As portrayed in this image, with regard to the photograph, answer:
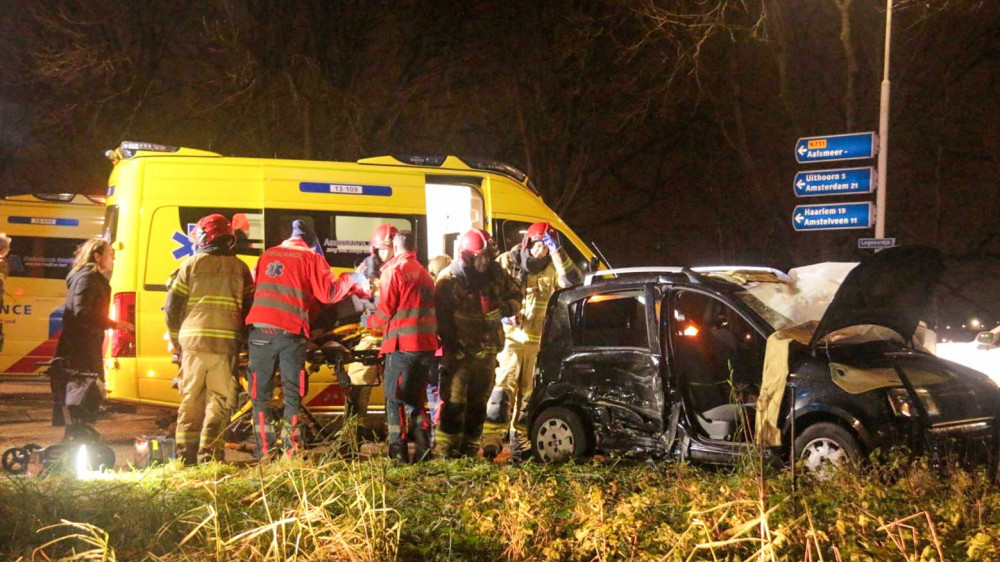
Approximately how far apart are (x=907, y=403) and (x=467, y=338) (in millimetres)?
3323

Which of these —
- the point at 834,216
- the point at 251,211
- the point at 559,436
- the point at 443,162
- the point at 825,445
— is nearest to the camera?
the point at 825,445

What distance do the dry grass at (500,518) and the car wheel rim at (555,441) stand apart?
6.68 ft

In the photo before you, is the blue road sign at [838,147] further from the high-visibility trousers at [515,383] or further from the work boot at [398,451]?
the work boot at [398,451]

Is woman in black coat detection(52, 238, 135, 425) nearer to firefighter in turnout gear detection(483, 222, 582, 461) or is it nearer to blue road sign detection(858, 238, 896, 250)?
firefighter in turnout gear detection(483, 222, 582, 461)

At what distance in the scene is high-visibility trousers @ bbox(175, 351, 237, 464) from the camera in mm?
6965

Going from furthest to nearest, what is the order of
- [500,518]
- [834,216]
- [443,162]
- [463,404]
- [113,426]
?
[834,216]
[113,426]
[443,162]
[463,404]
[500,518]

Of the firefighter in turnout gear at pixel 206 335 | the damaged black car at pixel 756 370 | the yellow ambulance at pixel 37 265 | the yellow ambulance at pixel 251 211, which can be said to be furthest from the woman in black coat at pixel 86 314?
the yellow ambulance at pixel 37 265

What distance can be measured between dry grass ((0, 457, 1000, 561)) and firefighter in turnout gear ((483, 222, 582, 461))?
3290mm

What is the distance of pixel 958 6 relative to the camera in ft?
55.7

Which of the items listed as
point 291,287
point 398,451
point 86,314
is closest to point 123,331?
point 86,314

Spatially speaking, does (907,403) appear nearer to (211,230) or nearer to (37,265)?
(211,230)

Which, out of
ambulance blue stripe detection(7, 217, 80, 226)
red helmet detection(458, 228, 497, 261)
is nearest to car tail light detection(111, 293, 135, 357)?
red helmet detection(458, 228, 497, 261)

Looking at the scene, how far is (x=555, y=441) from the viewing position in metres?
7.59

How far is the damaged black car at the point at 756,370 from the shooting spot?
19.6ft
